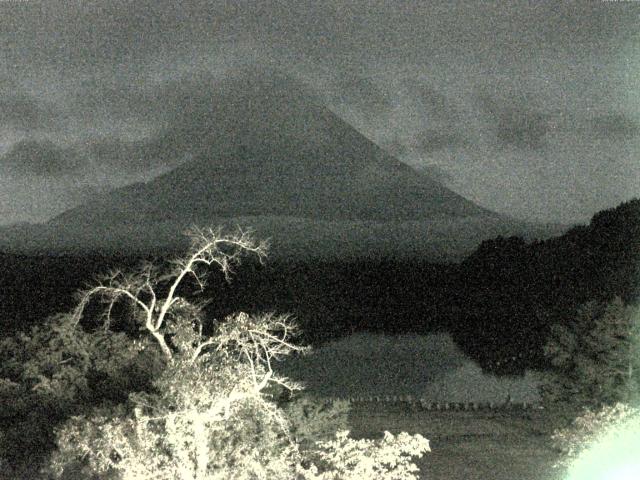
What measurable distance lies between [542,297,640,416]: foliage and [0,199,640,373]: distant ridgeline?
12.0 metres

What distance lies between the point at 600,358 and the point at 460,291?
39811 millimetres

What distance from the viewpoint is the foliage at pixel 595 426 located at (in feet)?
37.0

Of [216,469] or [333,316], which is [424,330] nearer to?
[333,316]

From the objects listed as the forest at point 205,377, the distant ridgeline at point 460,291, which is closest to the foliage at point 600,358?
the forest at point 205,377

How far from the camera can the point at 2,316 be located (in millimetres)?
32500

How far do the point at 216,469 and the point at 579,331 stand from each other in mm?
10082

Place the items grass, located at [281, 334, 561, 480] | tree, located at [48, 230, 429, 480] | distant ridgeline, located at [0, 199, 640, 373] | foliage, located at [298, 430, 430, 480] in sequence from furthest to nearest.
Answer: distant ridgeline, located at [0, 199, 640, 373] < grass, located at [281, 334, 561, 480] < foliage, located at [298, 430, 430, 480] < tree, located at [48, 230, 429, 480]

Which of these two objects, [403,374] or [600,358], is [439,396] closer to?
[403,374]

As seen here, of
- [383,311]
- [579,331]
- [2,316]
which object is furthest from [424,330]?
[579,331]

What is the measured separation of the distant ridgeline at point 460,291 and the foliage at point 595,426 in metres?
17.1

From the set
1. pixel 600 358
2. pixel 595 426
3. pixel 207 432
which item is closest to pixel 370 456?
pixel 207 432

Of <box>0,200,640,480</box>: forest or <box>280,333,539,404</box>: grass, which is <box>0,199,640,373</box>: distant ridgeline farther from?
<box>280,333,539,404</box>: grass

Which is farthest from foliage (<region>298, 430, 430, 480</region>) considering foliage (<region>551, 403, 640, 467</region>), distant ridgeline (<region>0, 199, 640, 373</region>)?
distant ridgeline (<region>0, 199, 640, 373</region>)

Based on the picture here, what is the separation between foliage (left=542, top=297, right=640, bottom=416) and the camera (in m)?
15.9
